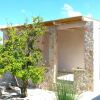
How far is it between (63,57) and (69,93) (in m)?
12.5

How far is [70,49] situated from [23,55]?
7.22 metres

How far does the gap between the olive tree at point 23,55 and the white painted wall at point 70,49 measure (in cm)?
629

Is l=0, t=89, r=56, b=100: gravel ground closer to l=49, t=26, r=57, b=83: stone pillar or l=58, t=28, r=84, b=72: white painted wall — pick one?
l=49, t=26, r=57, b=83: stone pillar

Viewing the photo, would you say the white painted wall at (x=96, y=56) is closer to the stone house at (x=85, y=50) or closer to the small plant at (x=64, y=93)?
the stone house at (x=85, y=50)

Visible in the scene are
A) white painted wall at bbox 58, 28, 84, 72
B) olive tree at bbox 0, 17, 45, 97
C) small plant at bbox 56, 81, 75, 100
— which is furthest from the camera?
white painted wall at bbox 58, 28, 84, 72

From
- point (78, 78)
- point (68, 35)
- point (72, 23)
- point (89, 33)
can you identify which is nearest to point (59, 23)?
point (72, 23)

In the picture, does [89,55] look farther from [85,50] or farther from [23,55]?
[23,55]

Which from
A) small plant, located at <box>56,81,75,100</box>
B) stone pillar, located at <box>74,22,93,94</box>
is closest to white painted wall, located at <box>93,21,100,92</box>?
stone pillar, located at <box>74,22,93,94</box>

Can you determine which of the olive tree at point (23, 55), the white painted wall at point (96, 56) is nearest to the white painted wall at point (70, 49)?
the white painted wall at point (96, 56)

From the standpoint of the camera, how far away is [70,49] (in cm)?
2036

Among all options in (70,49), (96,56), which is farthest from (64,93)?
(70,49)

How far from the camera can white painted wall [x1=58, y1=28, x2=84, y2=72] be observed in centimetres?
1992

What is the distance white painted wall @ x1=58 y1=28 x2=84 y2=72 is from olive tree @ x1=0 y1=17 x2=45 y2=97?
6.29 metres

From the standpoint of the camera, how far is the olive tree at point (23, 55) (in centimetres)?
1309
